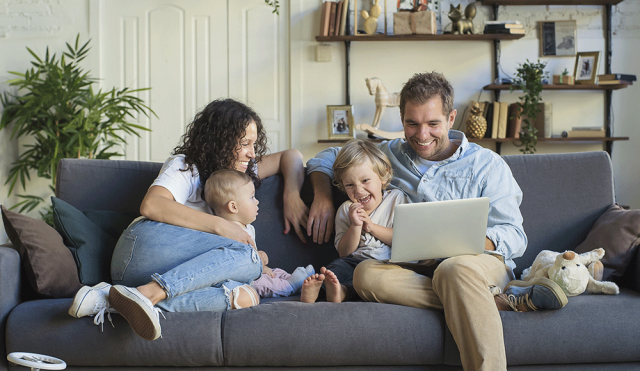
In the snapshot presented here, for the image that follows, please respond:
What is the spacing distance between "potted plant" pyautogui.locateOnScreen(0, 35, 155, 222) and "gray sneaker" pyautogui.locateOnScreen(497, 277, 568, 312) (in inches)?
108

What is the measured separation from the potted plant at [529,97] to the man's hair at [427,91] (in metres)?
2.10

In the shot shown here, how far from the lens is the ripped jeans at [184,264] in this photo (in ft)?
4.98

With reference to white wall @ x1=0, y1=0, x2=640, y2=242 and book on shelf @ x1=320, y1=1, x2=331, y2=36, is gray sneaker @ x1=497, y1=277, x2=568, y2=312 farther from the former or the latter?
book on shelf @ x1=320, y1=1, x2=331, y2=36

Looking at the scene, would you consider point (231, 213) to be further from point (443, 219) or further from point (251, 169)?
point (443, 219)

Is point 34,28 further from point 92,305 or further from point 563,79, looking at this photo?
point 563,79

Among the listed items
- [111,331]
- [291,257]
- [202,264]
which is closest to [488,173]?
[291,257]

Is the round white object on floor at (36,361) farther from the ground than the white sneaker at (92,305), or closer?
closer

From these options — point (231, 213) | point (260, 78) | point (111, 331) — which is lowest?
point (111, 331)

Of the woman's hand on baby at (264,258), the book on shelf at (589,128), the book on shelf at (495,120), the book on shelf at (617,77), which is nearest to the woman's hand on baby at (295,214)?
the woman's hand on baby at (264,258)

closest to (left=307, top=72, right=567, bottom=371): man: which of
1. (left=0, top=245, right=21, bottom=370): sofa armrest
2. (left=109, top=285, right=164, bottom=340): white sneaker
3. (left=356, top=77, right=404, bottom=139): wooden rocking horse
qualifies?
(left=109, top=285, right=164, bottom=340): white sneaker

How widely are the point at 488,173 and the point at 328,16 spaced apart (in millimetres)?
2367

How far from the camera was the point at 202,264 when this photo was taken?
1.56m

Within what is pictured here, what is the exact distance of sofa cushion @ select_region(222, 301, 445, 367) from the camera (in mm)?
1441

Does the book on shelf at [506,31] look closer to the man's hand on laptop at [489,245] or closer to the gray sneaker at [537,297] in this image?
the man's hand on laptop at [489,245]
